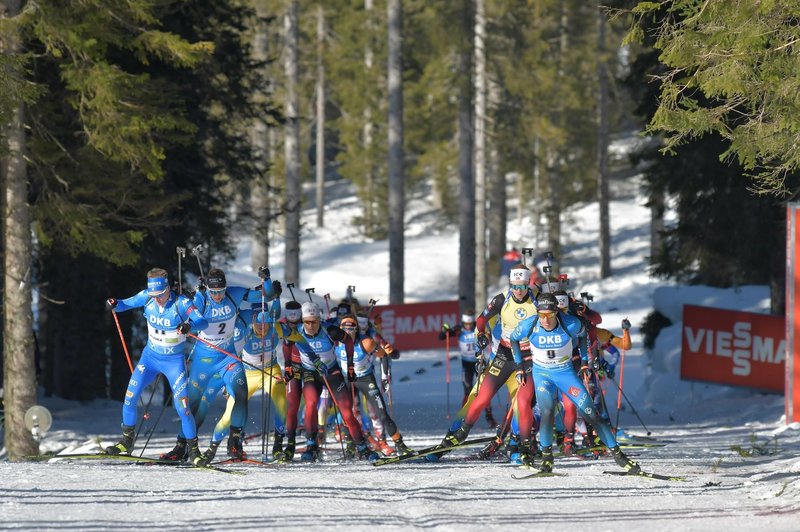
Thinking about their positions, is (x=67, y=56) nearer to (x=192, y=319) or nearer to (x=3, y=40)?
(x=3, y=40)

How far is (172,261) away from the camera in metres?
21.1

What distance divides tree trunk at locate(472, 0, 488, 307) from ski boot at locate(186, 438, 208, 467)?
2130cm

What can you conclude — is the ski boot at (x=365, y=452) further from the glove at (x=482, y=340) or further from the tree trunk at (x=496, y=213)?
the tree trunk at (x=496, y=213)

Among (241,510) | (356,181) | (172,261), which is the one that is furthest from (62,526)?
(356,181)

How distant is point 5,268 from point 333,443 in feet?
16.3

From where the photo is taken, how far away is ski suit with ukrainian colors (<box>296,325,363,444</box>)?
1401 centimetres

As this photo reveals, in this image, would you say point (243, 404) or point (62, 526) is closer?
point (62, 526)

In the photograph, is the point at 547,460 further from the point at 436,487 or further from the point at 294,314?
the point at 294,314

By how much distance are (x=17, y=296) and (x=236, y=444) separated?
13.4 feet

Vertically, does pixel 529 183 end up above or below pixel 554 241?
above

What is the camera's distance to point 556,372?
39.3 ft

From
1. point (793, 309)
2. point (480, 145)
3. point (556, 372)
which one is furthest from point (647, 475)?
point (480, 145)

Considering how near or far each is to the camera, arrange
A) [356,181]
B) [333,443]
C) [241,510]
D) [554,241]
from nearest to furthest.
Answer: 1. [241,510]
2. [333,443]
3. [554,241]
4. [356,181]

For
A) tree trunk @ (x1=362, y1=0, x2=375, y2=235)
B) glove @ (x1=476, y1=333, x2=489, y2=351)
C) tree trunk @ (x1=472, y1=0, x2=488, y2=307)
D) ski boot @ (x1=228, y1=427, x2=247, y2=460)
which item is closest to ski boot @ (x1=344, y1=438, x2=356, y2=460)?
ski boot @ (x1=228, y1=427, x2=247, y2=460)
